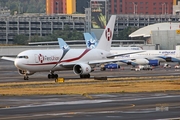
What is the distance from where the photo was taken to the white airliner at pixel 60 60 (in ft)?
258

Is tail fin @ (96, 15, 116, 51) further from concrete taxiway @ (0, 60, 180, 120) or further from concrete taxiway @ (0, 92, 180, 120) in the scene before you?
concrete taxiway @ (0, 92, 180, 120)

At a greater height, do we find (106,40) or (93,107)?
(106,40)

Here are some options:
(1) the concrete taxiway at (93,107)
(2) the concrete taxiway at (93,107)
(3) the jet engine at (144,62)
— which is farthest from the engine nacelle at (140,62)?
(1) the concrete taxiway at (93,107)

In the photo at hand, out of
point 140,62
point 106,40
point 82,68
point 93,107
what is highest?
point 106,40

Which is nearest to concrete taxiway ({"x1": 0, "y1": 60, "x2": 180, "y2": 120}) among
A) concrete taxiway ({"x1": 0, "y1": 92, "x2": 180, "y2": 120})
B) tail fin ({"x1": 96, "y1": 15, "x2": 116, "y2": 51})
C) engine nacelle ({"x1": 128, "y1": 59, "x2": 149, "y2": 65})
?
concrete taxiway ({"x1": 0, "y1": 92, "x2": 180, "y2": 120})

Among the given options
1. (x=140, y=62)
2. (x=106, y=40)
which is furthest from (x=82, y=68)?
(x=140, y=62)

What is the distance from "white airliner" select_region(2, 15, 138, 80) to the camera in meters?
78.8

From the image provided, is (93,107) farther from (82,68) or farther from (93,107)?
(82,68)

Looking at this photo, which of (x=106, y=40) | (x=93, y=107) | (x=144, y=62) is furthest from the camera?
(x=144, y=62)

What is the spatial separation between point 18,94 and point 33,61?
2505 cm

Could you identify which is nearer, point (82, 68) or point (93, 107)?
point (93, 107)

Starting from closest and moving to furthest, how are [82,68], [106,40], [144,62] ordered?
[82,68] → [106,40] → [144,62]

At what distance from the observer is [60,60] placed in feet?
267

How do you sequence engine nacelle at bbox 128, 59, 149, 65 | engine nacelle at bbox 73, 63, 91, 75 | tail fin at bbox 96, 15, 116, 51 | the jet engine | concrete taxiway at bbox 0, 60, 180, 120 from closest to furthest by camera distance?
concrete taxiway at bbox 0, 60, 180, 120 → engine nacelle at bbox 73, 63, 91, 75 → tail fin at bbox 96, 15, 116, 51 → engine nacelle at bbox 128, 59, 149, 65 → the jet engine
